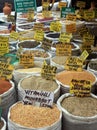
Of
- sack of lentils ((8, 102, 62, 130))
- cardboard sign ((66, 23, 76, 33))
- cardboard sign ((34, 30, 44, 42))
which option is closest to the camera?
sack of lentils ((8, 102, 62, 130))

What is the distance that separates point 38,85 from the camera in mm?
1770

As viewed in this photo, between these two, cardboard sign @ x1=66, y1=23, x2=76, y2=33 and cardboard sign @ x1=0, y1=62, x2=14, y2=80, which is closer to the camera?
cardboard sign @ x1=0, y1=62, x2=14, y2=80

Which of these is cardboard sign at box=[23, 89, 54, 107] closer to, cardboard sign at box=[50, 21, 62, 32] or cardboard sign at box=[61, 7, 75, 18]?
cardboard sign at box=[50, 21, 62, 32]

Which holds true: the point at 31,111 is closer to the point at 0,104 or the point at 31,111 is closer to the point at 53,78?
the point at 0,104

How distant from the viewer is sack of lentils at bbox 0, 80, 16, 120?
5.49 feet

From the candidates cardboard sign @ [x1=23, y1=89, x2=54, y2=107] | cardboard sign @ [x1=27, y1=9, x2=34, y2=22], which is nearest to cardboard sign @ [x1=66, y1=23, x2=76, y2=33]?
cardboard sign @ [x1=27, y1=9, x2=34, y2=22]

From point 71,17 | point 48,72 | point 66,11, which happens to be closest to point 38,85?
point 48,72

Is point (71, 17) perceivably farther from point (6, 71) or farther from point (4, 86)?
point (4, 86)

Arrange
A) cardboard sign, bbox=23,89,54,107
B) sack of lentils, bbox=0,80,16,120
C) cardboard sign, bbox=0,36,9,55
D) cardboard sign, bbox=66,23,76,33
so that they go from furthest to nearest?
cardboard sign, bbox=66,23,76,33, cardboard sign, bbox=0,36,9,55, sack of lentils, bbox=0,80,16,120, cardboard sign, bbox=23,89,54,107

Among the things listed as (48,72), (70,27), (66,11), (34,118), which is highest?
(66,11)

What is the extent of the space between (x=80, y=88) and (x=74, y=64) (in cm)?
35

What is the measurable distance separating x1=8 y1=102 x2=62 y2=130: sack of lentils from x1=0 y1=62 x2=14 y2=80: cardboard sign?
1.03 ft

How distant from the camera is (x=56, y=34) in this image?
2.84 m

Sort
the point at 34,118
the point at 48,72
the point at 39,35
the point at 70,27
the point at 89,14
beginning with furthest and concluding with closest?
the point at 89,14 → the point at 70,27 → the point at 39,35 → the point at 48,72 → the point at 34,118
